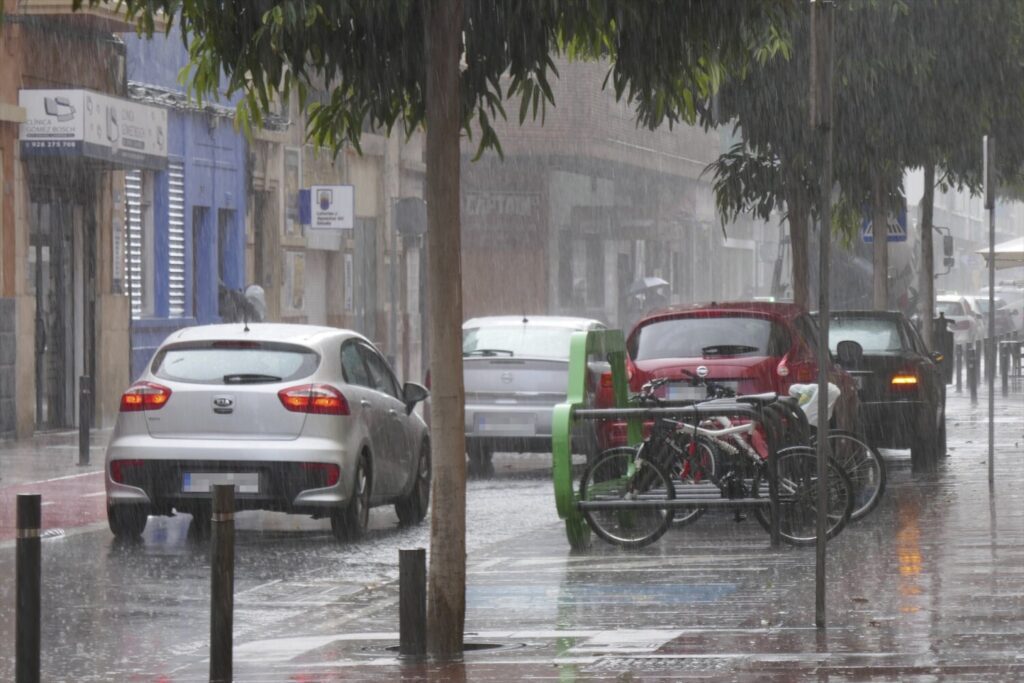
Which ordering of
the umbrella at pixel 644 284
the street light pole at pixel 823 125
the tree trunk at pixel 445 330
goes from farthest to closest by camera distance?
the umbrella at pixel 644 284 < the street light pole at pixel 823 125 < the tree trunk at pixel 445 330

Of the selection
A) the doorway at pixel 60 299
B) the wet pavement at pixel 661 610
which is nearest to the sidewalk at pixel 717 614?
the wet pavement at pixel 661 610

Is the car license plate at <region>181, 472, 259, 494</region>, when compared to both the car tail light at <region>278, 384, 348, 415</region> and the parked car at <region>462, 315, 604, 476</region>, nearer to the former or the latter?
the car tail light at <region>278, 384, 348, 415</region>

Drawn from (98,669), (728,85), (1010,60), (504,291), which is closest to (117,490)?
(98,669)

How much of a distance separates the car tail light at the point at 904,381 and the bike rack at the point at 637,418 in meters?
6.27

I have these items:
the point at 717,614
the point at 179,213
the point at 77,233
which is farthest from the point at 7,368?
the point at 717,614

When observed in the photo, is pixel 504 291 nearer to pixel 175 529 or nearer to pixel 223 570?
pixel 175 529

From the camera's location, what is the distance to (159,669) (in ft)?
32.1

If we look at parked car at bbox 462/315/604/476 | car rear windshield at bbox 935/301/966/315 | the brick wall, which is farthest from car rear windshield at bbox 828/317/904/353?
car rear windshield at bbox 935/301/966/315

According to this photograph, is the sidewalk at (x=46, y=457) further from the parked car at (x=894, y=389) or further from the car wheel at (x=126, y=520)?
the parked car at (x=894, y=389)

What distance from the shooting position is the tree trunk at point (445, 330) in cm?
949

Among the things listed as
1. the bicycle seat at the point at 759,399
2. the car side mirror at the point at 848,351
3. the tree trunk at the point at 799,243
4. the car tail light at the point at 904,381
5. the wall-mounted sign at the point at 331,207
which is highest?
the wall-mounted sign at the point at 331,207

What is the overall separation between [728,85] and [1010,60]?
11.4 feet

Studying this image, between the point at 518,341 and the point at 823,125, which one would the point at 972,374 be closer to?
the point at 518,341

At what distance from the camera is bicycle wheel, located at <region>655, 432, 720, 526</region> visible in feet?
48.1
